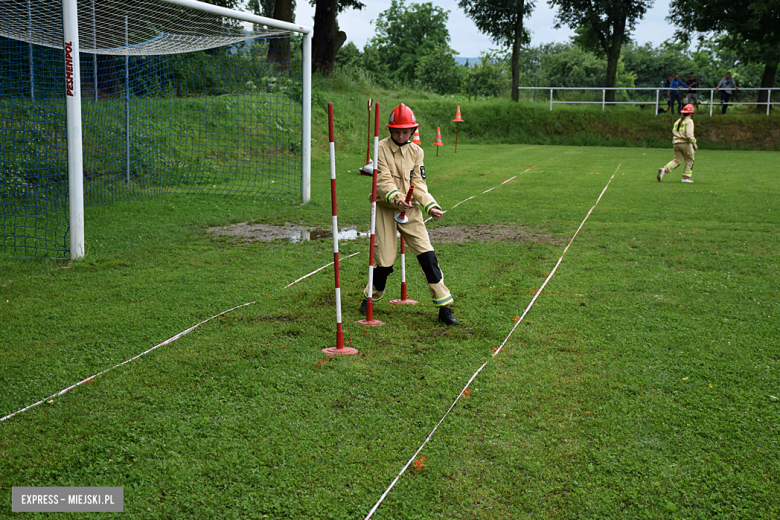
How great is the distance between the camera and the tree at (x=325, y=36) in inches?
1001

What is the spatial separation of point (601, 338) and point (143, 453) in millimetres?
3534

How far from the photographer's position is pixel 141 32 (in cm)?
1127

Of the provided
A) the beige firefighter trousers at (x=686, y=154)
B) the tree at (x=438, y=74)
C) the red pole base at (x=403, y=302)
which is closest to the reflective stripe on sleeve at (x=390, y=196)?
the red pole base at (x=403, y=302)

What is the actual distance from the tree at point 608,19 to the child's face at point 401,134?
106 feet

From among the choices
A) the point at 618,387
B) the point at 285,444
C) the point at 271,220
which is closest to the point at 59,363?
the point at 285,444

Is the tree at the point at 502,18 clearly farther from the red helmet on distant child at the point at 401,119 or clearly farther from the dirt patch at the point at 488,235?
the red helmet on distant child at the point at 401,119

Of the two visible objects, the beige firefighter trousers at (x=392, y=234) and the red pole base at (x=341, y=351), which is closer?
the red pole base at (x=341, y=351)

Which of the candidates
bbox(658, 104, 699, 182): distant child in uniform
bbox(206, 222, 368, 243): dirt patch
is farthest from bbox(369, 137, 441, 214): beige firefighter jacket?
bbox(658, 104, 699, 182): distant child in uniform

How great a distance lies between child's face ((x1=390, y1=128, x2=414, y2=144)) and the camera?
5.40m

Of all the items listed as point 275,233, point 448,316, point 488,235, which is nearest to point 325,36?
point 275,233

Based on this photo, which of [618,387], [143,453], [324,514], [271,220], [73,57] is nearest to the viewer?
[324,514]

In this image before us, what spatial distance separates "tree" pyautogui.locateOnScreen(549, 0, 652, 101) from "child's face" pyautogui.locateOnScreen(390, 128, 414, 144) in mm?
32295

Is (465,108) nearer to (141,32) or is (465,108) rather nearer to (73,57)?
(141,32)

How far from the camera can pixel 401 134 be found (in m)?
5.43
